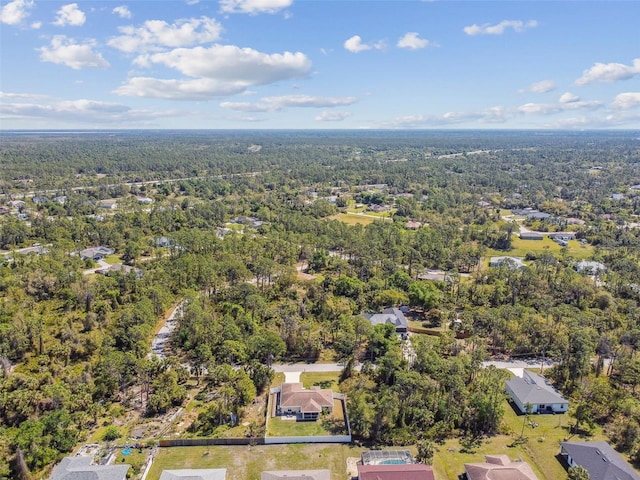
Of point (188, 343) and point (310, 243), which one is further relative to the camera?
point (310, 243)

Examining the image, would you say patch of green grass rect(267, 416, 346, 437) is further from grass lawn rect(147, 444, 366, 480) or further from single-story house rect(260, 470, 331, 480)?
single-story house rect(260, 470, 331, 480)

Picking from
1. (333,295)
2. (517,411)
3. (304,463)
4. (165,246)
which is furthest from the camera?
(165,246)

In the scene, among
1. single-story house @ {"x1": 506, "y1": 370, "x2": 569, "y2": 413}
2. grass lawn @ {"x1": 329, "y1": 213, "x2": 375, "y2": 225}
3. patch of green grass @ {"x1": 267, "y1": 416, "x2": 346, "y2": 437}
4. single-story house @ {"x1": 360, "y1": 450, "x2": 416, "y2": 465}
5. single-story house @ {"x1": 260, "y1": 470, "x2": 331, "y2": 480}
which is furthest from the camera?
grass lawn @ {"x1": 329, "y1": 213, "x2": 375, "y2": 225}

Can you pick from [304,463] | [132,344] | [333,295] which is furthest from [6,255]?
[304,463]

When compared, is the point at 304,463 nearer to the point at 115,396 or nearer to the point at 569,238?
the point at 115,396

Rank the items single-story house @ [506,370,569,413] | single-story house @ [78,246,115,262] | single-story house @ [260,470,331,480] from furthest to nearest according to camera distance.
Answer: single-story house @ [78,246,115,262] → single-story house @ [506,370,569,413] → single-story house @ [260,470,331,480]

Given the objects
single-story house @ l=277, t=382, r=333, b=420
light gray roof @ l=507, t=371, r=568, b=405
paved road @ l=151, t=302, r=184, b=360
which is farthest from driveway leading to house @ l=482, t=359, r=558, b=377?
paved road @ l=151, t=302, r=184, b=360

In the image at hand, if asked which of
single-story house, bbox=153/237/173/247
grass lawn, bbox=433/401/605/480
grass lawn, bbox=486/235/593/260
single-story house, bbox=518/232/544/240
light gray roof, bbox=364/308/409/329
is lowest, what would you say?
grass lawn, bbox=433/401/605/480

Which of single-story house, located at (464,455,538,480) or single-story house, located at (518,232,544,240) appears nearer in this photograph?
single-story house, located at (464,455,538,480)
